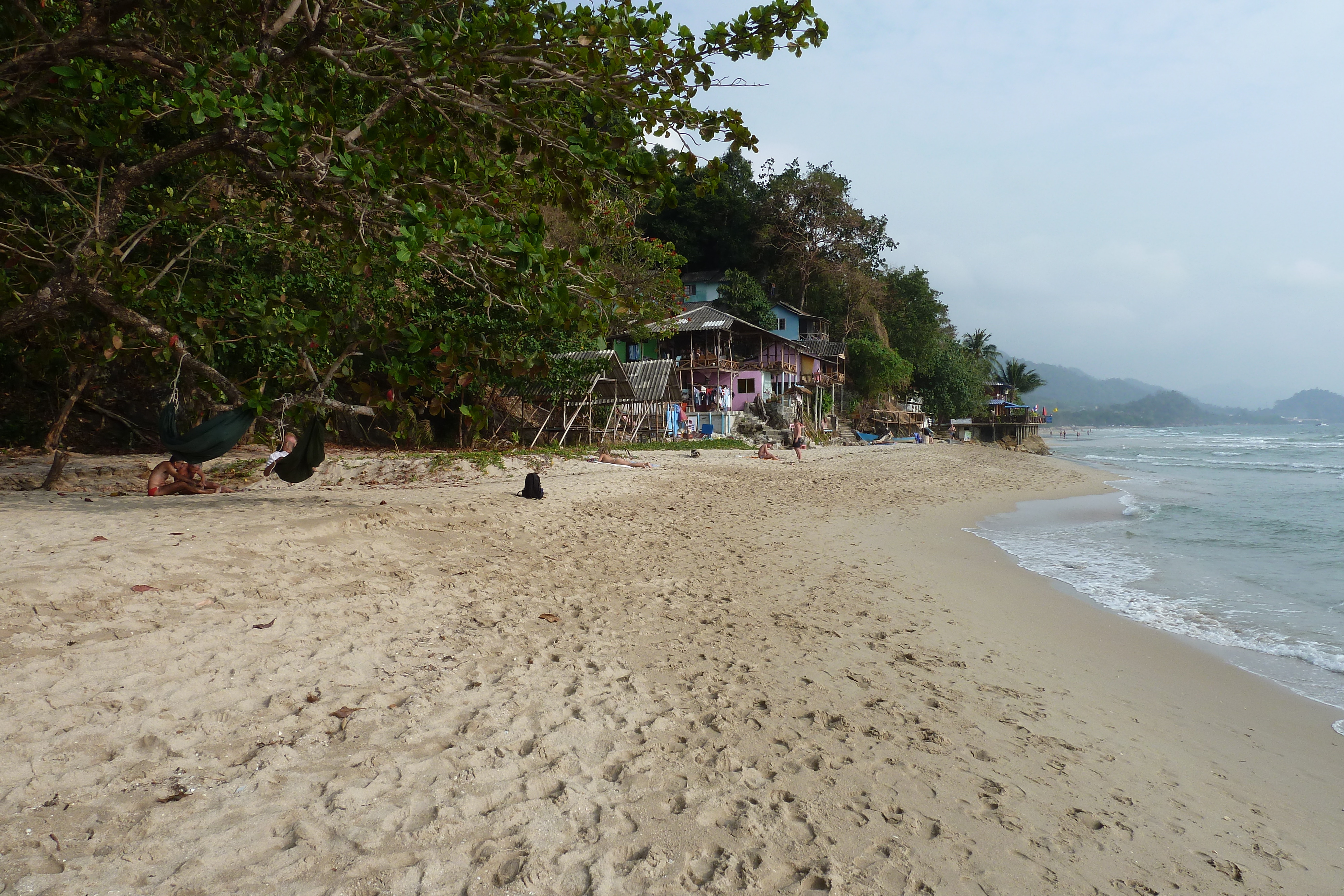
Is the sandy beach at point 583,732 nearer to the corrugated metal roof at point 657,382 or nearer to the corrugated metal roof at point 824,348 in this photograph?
the corrugated metal roof at point 657,382

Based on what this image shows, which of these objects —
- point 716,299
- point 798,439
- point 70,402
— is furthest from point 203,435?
point 716,299

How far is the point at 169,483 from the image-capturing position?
30.3 ft

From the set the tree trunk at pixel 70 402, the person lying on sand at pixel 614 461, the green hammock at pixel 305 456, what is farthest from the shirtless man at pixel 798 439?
the tree trunk at pixel 70 402

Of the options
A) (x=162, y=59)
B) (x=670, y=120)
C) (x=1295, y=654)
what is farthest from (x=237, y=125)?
(x=1295, y=654)

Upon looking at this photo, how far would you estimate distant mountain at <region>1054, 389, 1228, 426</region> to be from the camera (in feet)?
518

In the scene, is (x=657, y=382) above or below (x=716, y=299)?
below

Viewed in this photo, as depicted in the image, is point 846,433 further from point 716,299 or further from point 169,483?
point 169,483

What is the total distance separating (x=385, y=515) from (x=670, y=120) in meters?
4.71

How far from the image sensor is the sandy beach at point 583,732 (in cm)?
243

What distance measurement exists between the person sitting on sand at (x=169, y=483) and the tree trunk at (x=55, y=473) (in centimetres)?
101

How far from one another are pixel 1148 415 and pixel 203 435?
681 feet

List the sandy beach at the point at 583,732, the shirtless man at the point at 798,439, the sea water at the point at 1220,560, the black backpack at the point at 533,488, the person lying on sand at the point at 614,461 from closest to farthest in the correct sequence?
the sandy beach at the point at 583,732
the sea water at the point at 1220,560
the black backpack at the point at 533,488
the person lying on sand at the point at 614,461
the shirtless man at the point at 798,439

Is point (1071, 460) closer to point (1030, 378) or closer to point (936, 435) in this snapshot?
point (936, 435)

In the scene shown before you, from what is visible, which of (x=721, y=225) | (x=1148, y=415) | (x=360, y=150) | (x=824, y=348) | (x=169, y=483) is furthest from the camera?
(x=1148, y=415)
